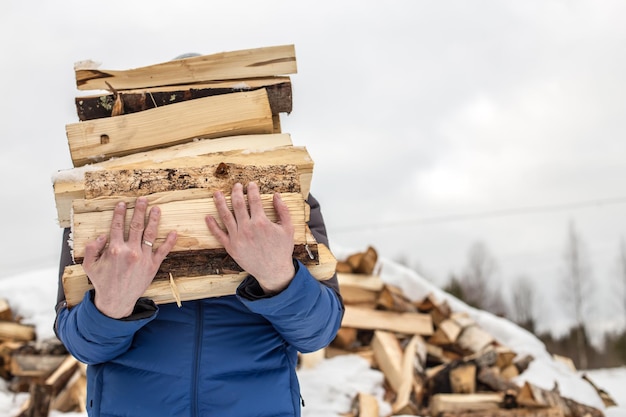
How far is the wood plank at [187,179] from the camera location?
1.61 m

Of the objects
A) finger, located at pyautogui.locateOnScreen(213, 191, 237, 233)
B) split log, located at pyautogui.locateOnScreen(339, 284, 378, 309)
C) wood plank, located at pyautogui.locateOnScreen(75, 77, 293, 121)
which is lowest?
split log, located at pyautogui.locateOnScreen(339, 284, 378, 309)

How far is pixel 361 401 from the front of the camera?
182 inches

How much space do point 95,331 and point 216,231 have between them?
1.37ft

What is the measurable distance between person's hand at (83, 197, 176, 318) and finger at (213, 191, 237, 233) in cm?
13

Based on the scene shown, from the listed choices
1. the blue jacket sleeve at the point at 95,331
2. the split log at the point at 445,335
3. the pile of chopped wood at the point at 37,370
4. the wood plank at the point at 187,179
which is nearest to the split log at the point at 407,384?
the split log at the point at 445,335

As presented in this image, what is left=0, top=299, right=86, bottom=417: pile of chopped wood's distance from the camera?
4605mm

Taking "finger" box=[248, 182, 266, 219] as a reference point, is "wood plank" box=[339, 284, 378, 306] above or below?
below

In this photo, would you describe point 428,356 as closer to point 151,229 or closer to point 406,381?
point 406,381

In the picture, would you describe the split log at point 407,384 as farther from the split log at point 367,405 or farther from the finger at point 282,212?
the finger at point 282,212

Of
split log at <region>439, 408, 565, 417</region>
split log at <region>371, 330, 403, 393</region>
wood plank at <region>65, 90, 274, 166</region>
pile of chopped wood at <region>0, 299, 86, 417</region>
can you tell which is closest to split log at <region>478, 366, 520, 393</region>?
split log at <region>439, 408, 565, 417</region>

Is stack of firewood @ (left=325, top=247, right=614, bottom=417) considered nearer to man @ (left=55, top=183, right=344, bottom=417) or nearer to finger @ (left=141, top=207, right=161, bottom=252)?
man @ (left=55, top=183, right=344, bottom=417)

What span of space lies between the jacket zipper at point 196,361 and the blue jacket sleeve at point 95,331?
16 cm

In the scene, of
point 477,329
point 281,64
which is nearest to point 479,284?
point 477,329

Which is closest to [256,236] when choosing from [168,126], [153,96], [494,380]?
[168,126]
